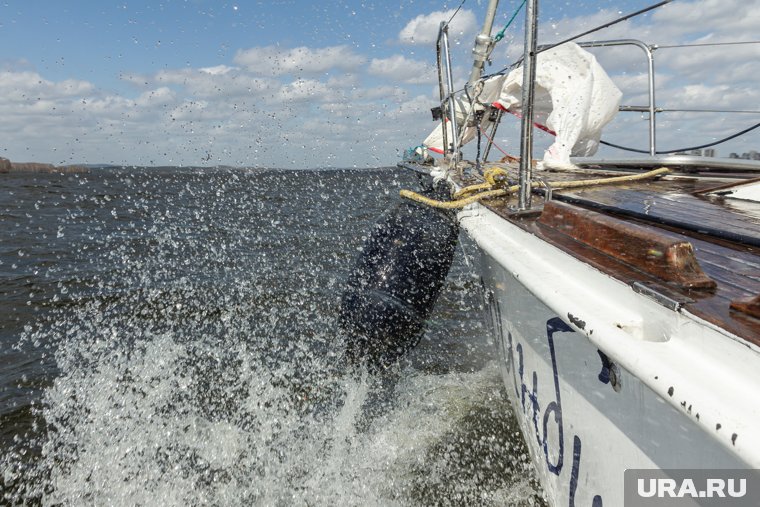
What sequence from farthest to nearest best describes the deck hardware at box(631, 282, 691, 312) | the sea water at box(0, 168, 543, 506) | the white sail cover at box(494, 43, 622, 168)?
the white sail cover at box(494, 43, 622, 168) < the sea water at box(0, 168, 543, 506) < the deck hardware at box(631, 282, 691, 312)

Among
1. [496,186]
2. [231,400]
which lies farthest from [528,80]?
[231,400]

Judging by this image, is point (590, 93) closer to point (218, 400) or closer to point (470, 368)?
point (470, 368)

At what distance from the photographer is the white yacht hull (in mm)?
939

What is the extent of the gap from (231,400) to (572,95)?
3.39 m

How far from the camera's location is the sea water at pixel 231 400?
2.86 metres

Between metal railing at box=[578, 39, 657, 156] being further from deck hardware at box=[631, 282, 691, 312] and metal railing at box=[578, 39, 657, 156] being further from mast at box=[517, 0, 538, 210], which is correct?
deck hardware at box=[631, 282, 691, 312]

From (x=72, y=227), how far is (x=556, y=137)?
1056 cm

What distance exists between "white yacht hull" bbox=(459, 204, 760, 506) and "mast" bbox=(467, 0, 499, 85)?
220cm

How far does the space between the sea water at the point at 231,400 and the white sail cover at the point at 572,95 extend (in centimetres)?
110

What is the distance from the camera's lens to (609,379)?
1407 millimetres

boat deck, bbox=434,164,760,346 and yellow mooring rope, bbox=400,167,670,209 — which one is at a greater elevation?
yellow mooring rope, bbox=400,167,670,209

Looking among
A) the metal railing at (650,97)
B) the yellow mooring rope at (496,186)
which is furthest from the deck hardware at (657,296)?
the metal railing at (650,97)

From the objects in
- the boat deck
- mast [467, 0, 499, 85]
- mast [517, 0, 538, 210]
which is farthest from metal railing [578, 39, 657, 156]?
mast [517, 0, 538, 210]

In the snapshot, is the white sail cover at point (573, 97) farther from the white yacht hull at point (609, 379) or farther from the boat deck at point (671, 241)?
the white yacht hull at point (609, 379)
